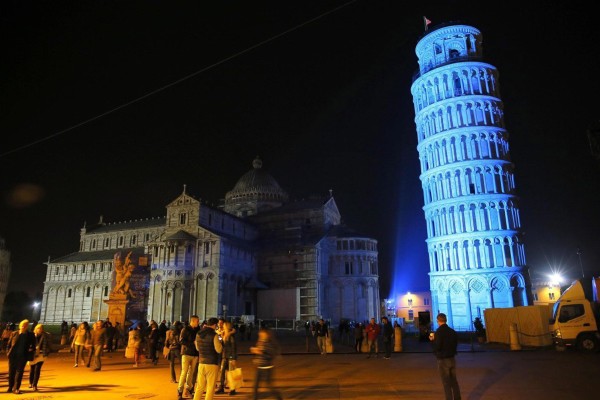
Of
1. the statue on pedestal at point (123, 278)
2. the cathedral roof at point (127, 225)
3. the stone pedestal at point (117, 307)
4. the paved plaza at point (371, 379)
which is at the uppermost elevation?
the cathedral roof at point (127, 225)

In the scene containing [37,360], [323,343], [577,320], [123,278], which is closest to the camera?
[37,360]

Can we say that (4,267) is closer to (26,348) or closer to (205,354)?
(26,348)

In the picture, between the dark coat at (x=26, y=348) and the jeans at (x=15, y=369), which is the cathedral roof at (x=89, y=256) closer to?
the dark coat at (x=26, y=348)

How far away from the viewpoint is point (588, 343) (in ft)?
64.4

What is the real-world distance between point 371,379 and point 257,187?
199ft

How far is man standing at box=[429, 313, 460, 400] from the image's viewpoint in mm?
8727

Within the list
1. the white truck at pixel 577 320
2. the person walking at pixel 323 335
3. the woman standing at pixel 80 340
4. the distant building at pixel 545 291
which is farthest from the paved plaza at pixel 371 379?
the distant building at pixel 545 291

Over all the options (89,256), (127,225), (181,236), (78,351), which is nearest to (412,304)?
(181,236)

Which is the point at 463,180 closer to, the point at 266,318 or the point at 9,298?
the point at 266,318

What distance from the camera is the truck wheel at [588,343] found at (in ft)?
63.9

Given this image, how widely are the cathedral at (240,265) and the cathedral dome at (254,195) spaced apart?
0.18m

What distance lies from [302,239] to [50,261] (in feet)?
153

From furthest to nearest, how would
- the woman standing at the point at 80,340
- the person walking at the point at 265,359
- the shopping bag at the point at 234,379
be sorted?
the woman standing at the point at 80,340, the shopping bag at the point at 234,379, the person walking at the point at 265,359

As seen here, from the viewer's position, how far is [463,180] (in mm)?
46094
